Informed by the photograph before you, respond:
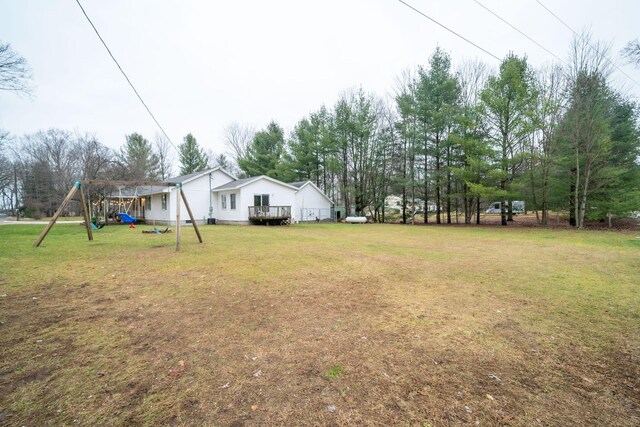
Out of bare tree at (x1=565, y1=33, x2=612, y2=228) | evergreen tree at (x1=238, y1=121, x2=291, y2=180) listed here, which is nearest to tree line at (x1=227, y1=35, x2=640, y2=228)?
bare tree at (x1=565, y1=33, x2=612, y2=228)

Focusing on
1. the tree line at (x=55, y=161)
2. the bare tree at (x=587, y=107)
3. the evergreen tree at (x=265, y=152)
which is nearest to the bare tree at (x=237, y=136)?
the tree line at (x=55, y=161)

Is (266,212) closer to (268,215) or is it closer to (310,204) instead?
(268,215)

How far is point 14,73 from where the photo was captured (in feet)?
45.9

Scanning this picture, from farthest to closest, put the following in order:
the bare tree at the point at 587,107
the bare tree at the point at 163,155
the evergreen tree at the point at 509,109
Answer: the bare tree at the point at 163,155 → the evergreen tree at the point at 509,109 → the bare tree at the point at 587,107

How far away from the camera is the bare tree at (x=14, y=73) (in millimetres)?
13875

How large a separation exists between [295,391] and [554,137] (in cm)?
2484

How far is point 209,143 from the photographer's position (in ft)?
160

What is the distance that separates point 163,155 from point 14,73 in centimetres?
2890

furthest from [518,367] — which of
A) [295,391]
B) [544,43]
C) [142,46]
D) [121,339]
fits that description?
[142,46]

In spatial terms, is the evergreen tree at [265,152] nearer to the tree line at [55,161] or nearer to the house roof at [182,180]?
the tree line at [55,161]

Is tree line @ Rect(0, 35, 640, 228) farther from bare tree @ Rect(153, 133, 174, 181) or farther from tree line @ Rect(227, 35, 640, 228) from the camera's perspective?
bare tree @ Rect(153, 133, 174, 181)

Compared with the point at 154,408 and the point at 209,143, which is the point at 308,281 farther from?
the point at 209,143

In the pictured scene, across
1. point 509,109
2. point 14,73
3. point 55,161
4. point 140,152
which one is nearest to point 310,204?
point 509,109

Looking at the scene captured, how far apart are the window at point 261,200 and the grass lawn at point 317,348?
16.6m
